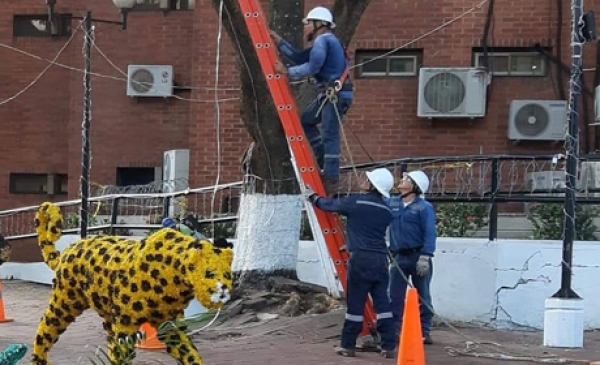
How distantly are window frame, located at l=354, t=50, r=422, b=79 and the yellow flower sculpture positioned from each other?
9364 millimetres

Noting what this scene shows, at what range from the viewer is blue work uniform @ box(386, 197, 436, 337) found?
9.23m

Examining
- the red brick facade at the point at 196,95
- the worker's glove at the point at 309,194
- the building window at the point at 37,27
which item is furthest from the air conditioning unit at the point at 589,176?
the building window at the point at 37,27

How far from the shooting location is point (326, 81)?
8.75 m

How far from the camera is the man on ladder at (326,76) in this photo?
339 inches

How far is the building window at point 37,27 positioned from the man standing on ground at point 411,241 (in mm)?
11542

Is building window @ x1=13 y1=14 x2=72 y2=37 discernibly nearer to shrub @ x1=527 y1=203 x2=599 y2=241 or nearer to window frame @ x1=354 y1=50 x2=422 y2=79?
window frame @ x1=354 y1=50 x2=422 y2=79

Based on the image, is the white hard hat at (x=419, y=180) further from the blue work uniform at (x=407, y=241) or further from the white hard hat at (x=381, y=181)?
the white hard hat at (x=381, y=181)

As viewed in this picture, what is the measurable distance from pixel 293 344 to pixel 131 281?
10.5 ft

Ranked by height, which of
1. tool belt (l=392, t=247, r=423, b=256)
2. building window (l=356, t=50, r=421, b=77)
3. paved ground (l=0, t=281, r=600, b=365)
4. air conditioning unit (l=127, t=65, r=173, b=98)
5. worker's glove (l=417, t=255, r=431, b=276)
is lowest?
paved ground (l=0, t=281, r=600, b=365)

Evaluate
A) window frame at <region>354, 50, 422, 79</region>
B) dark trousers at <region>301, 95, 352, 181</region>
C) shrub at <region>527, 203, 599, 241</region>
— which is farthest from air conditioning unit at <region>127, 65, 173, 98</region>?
Answer: dark trousers at <region>301, 95, 352, 181</region>

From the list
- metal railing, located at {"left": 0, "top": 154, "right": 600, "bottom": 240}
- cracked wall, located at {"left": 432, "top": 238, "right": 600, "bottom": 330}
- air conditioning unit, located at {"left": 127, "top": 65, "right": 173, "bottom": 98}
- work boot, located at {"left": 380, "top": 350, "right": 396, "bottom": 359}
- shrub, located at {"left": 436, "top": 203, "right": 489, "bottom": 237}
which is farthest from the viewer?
air conditioning unit, located at {"left": 127, "top": 65, "right": 173, "bottom": 98}

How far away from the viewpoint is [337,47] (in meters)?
8.70

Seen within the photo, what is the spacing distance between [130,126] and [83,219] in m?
4.26

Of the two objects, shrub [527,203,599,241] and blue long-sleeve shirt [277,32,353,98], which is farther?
shrub [527,203,599,241]
